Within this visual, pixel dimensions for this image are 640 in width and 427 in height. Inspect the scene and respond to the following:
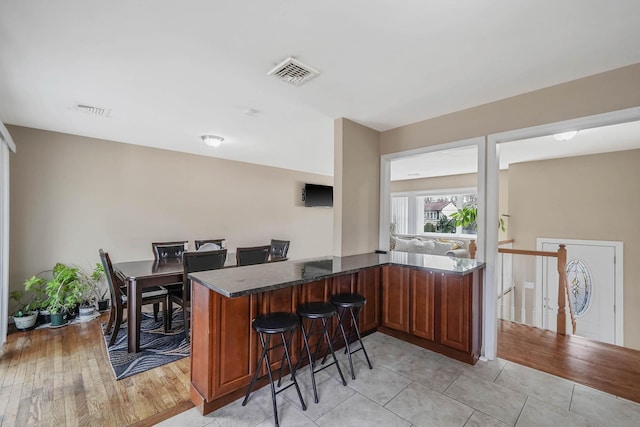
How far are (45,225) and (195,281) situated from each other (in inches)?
126

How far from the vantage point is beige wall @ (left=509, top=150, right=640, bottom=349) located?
420 cm

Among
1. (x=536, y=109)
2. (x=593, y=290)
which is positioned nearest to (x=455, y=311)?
(x=536, y=109)

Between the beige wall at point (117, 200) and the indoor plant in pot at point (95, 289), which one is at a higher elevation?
the beige wall at point (117, 200)

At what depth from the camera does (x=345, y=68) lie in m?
2.10

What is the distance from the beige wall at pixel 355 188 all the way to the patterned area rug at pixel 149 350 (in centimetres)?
196

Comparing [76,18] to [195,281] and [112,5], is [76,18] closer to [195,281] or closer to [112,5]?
[112,5]

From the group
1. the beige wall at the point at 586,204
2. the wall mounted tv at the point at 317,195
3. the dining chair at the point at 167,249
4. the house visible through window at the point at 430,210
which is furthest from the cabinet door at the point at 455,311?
the house visible through window at the point at 430,210

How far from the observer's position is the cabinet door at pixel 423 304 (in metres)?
2.77

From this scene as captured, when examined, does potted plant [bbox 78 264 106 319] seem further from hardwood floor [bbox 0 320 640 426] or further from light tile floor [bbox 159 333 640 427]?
light tile floor [bbox 159 333 640 427]

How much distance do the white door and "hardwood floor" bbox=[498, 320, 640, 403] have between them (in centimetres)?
141

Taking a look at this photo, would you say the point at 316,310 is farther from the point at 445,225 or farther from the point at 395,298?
the point at 445,225

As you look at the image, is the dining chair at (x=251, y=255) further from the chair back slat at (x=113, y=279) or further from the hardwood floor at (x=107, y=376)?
the chair back slat at (x=113, y=279)

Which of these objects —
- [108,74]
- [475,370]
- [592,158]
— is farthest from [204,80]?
[592,158]

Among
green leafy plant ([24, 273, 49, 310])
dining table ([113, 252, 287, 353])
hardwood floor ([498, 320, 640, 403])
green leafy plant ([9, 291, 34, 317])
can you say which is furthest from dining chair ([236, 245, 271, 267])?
hardwood floor ([498, 320, 640, 403])
